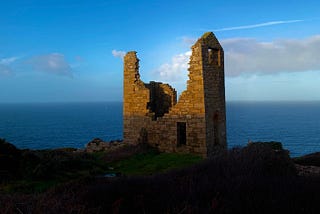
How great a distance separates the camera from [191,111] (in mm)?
17141

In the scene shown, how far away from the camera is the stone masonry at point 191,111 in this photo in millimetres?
16828

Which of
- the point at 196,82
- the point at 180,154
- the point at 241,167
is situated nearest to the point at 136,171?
the point at 180,154

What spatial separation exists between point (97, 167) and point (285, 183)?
31.5 ft

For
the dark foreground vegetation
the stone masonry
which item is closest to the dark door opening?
the stone masonry

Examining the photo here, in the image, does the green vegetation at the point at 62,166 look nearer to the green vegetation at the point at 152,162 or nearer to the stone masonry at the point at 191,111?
the green vegetation at the point at 152,162

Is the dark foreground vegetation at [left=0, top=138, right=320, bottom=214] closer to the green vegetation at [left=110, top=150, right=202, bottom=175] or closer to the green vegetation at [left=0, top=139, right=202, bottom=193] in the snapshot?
the green vegetation at [left=0, top=139, right=202, bottom=193]

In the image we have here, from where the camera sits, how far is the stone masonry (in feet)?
55.2

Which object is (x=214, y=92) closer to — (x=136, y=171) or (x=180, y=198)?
(x=136, y=171)

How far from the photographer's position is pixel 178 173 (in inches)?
326

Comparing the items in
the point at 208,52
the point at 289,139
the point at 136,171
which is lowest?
the point at 289,139

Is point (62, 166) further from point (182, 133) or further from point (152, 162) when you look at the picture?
point (182, 133)

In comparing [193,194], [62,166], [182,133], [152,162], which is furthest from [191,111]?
[193,194]

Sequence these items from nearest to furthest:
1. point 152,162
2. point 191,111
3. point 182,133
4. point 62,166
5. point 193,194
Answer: point 193,194 → point 62,166 → point 152,162 → point 191,111 → point 182,133

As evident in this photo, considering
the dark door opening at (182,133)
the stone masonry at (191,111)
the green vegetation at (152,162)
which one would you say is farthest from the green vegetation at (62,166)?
the dark door opening at (182,133)
